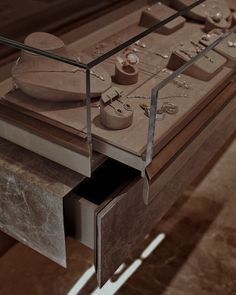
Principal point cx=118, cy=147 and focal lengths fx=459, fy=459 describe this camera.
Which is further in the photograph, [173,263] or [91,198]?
[173,263]

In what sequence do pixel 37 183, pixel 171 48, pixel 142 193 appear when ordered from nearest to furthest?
pixel 37 183
pixel 142 193
pixel 171 48

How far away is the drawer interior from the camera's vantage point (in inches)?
40.4

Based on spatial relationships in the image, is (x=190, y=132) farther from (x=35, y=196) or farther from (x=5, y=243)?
(x=5, y=243)

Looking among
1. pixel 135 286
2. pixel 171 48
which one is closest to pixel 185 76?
pixel 171 48

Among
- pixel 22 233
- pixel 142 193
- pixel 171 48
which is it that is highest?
pixel 171 48

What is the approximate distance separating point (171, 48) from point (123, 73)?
0.99ft

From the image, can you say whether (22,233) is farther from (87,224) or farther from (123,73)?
(123,73)

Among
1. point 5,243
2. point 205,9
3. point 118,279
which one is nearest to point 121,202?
point 118,279

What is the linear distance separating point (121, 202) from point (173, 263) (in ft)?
2.04

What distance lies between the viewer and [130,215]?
112 centimetres

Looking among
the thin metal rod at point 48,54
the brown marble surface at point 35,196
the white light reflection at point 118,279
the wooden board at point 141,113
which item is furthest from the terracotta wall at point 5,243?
the thin metal rod at point 48,54

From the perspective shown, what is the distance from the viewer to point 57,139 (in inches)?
40.5

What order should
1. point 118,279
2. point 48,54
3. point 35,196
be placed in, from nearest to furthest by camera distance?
1. point 48,54
2. point 35,196
3. point 118,279

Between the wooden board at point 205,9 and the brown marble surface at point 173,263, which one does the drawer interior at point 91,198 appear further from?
the wooden board at point 205,9
